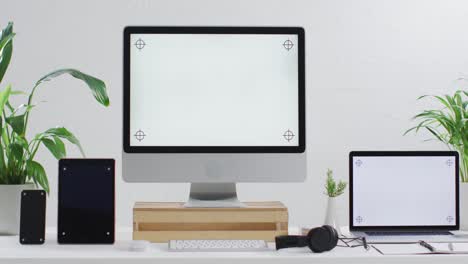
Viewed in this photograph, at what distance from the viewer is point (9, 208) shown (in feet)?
5.99

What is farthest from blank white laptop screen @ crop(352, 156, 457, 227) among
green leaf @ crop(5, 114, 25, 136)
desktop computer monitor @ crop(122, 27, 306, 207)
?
green leaf @ crop(5, 114, 25, 136)

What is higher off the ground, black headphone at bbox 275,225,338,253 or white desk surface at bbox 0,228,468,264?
black headphone at bbox 275,225,338,253

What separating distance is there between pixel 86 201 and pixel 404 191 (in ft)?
3.03

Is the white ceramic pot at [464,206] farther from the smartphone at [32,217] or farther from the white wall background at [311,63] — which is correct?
the white wall background at [311,63]

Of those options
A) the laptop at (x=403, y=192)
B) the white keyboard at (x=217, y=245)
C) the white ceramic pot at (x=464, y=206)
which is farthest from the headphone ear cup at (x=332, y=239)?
the white ceramic pot at (x=464, y=206)

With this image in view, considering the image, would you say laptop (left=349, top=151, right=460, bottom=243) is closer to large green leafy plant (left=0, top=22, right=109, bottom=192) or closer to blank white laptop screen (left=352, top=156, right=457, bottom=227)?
blank white laptop screen (left=352, top=156, right=457, bottom=227)

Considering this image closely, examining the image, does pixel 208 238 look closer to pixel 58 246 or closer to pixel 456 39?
pixel 58 246

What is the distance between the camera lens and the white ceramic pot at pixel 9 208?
1824mm

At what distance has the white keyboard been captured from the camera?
1.58m

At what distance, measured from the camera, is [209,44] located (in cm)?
183

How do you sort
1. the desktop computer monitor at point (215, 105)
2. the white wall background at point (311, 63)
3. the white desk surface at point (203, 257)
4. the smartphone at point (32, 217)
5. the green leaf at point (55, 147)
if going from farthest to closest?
1. the white wall background at point (311, 63)
2. the green leaf at point (55, 147)
3. the desktop computer monitor at point (215, 105)
4. the smartphone at point (32, 217)
5. the white desk surface at point (203, 257)

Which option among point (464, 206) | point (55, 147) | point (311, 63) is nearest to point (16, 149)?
point (55, 147)

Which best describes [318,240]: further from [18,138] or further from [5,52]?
[5,52]

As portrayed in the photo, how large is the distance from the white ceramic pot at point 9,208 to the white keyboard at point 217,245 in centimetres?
51
